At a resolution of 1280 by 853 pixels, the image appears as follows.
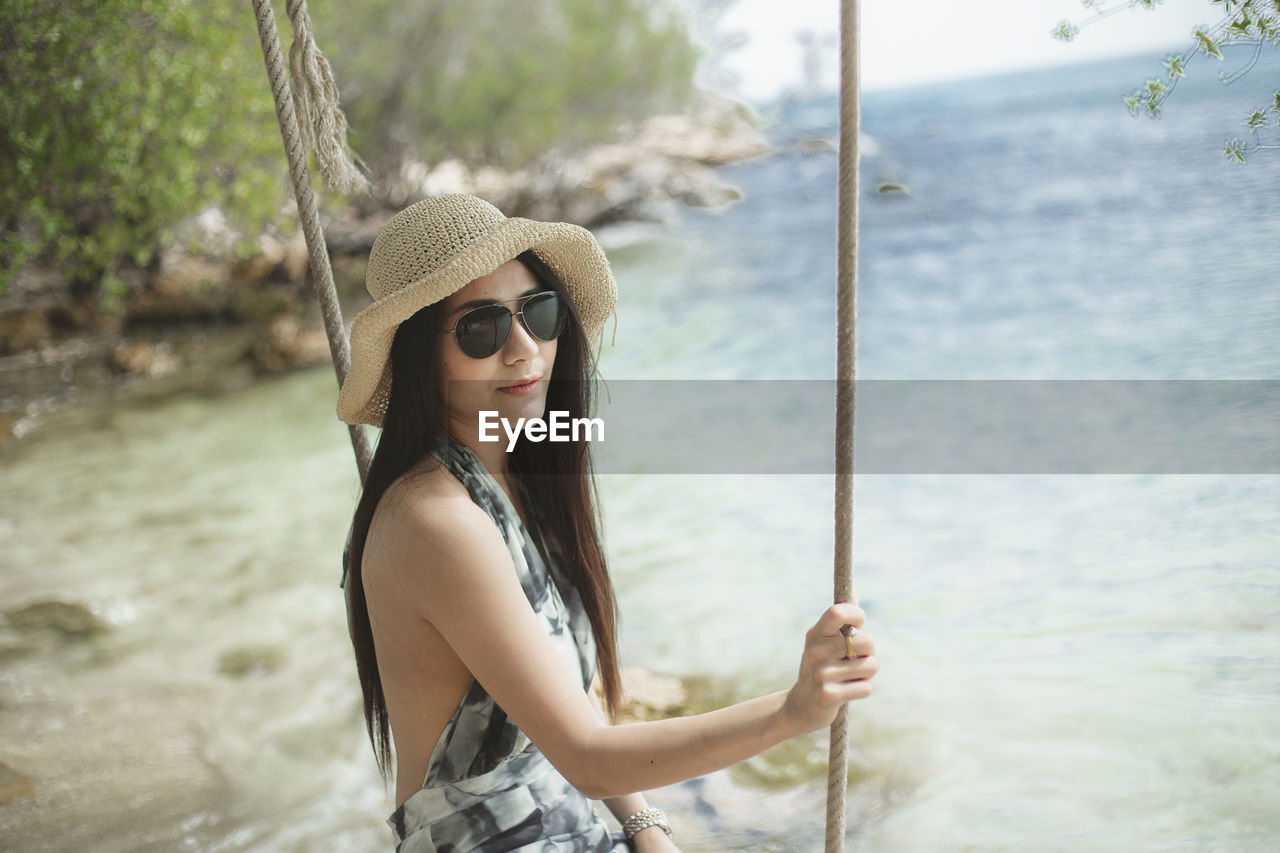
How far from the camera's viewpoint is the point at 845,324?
1.45 metres

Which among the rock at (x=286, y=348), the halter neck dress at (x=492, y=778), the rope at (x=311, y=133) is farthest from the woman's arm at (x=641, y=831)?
the rock at (x=286, y=348)

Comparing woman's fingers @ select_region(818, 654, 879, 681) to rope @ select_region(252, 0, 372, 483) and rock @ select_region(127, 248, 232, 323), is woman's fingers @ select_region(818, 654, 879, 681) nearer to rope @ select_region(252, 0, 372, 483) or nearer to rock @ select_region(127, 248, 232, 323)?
rope @ select_region(252, 0, 372, 483)

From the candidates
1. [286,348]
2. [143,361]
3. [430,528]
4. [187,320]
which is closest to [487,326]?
[430,528]

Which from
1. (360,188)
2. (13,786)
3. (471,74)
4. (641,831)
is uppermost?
(471,74)

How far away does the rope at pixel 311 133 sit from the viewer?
1.92 m

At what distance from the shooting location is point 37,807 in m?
3.49

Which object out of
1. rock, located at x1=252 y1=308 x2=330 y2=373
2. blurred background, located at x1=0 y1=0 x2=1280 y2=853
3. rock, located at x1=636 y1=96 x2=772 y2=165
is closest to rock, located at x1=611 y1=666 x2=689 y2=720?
blurred background, located at x1=0 y1=0 x2=1280 y2=853

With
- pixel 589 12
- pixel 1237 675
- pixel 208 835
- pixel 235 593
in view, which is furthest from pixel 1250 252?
pixel 589 12

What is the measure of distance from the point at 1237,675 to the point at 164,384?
958cm

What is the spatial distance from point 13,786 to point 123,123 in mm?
6404

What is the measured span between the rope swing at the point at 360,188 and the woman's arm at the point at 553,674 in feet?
0.73

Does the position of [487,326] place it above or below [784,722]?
above

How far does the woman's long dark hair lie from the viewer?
5.59 ft

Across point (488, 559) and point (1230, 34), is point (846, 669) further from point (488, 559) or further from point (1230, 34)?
point (1230, 34)
